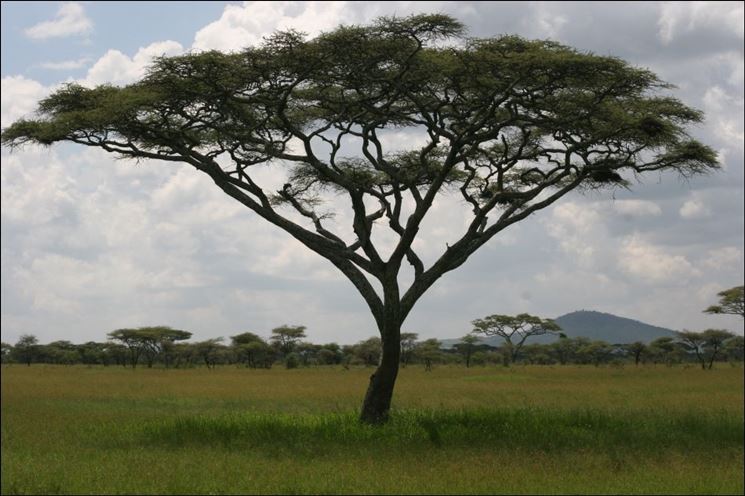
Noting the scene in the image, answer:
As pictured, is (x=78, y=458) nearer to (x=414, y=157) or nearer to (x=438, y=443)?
(x=438, y=443)

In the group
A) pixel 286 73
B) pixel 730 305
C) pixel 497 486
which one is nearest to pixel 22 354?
pixel 730 305

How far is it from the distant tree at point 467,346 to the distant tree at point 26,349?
54949 mm

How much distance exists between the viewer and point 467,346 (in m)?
102

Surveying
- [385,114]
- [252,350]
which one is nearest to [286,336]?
[252,350]

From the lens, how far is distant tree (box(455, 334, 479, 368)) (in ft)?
323

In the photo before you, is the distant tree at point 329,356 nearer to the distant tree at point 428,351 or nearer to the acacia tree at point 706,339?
the distant tree at point 428,351

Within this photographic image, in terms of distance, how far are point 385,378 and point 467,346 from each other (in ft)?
276

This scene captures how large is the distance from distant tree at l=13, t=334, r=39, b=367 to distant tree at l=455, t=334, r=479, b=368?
54949 mm

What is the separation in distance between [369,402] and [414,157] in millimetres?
9146

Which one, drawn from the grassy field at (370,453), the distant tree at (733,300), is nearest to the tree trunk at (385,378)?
the grassy field at (370,453)

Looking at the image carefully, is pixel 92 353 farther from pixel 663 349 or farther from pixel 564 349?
pixel 663 349

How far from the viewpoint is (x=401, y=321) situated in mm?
19812

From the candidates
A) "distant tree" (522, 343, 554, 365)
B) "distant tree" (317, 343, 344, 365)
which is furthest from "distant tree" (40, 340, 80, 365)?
"distant tree" (522, 343, 554, 365)

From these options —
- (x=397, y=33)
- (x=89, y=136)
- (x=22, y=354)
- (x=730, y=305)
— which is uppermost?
(x=397, y=33)
